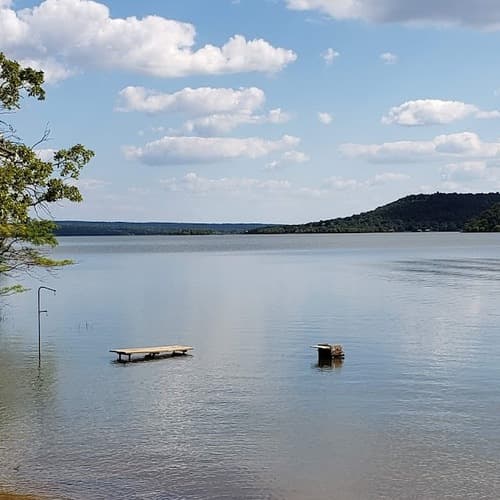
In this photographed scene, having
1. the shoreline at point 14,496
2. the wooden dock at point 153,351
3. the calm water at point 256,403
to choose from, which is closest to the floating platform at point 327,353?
the calm water at point 256,403

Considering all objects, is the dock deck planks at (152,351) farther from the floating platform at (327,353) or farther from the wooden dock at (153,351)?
the floating platform at (327,353)

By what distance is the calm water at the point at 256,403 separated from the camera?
17.6 metres

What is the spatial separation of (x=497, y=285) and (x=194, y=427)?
47.5 m

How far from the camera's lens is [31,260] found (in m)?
24.0

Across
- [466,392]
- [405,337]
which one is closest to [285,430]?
[466,392]

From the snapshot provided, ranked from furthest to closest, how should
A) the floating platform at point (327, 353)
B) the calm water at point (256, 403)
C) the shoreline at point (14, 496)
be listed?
1. the floating platform at point (327, 353)
2. the calm water at point (256, 403)
3. the shoreline at point (14, 496)

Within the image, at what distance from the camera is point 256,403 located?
2469cm

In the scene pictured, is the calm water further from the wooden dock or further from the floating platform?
the wooden dock

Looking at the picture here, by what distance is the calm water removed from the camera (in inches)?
695

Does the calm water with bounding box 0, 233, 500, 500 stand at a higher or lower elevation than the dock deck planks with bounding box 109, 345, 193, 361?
lower

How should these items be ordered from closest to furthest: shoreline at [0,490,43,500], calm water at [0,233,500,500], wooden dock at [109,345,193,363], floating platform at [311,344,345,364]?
1. shoreline at [0,490,43,500]
2. calm water at [0,233,500,500]
3. floating platform at [311,344,345,364]
4. wooden dock at [109,345,193,363]

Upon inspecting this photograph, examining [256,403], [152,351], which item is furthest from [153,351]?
[256,403]

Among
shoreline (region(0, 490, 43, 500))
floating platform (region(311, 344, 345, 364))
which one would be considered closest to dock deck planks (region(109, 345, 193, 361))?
floating platform (region(311, 344, 345, 364))

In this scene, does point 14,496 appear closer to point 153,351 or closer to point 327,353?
point 327,353
